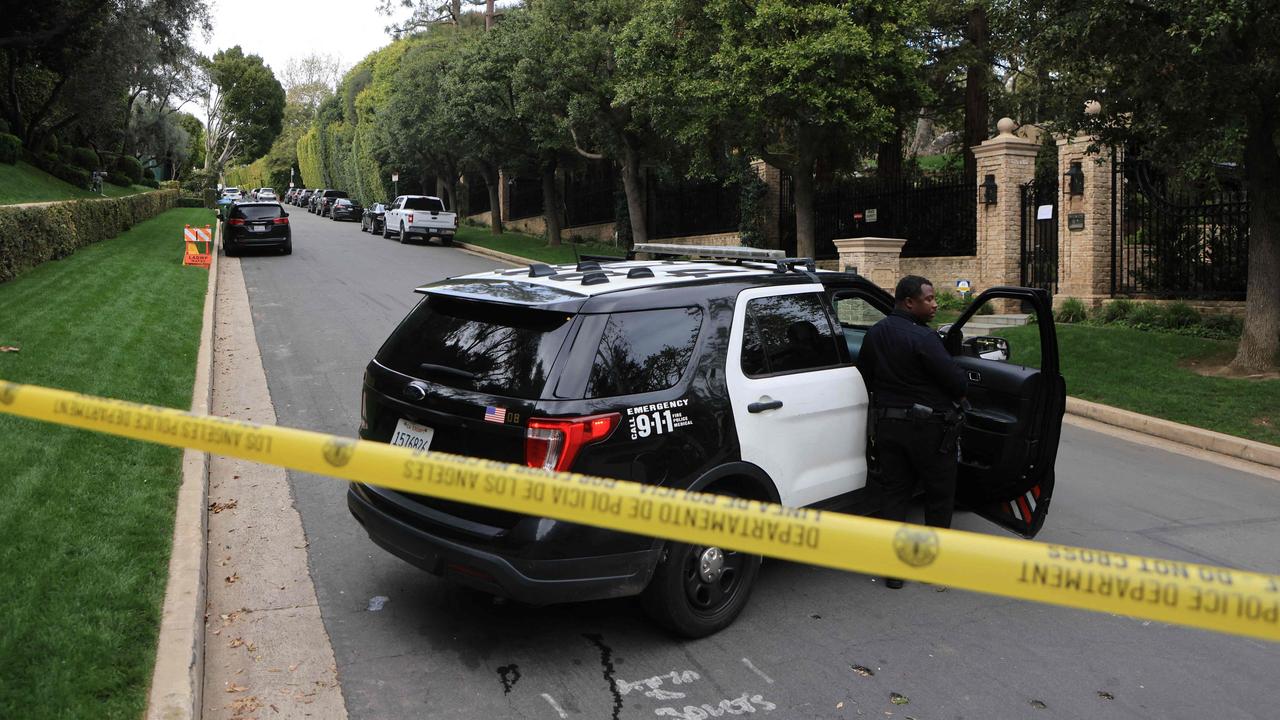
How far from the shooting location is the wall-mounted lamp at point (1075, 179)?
1689cm

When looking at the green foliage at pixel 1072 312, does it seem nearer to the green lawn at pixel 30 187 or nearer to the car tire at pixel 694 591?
the car tire at pixel 694 591

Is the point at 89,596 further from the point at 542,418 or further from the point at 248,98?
the point at 248,98

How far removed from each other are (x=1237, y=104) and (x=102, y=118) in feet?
122

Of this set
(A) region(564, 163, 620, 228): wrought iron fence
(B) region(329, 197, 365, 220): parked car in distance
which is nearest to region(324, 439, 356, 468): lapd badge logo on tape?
(A) region(564, 163, 620, 228): wrought iron fence

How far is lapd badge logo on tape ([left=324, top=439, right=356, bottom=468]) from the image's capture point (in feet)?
9.60

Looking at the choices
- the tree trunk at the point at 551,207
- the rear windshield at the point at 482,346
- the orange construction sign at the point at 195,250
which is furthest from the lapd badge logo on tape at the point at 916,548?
the tree trunk at the point at 551,207

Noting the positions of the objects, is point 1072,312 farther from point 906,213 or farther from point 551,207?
point 551,207

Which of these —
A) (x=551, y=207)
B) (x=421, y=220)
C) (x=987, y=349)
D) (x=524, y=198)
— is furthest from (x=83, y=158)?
(x=987, y=349)

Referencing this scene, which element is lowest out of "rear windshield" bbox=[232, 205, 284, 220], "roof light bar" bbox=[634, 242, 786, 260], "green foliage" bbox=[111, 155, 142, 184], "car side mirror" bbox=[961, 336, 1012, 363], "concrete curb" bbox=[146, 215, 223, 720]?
"concrete curb" bbox=[146, 215, 223, 720]

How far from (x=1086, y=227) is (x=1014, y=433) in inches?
499

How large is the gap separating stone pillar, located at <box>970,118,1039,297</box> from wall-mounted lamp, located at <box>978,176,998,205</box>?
0.06 m

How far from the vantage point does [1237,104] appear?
10.9 m

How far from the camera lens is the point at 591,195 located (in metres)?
37.2

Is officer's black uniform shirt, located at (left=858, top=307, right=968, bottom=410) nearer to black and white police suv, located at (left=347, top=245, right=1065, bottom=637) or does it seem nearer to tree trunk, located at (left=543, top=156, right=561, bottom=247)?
black and white police suv, located at (left=347, top=245, right=1065, bottom=637)
